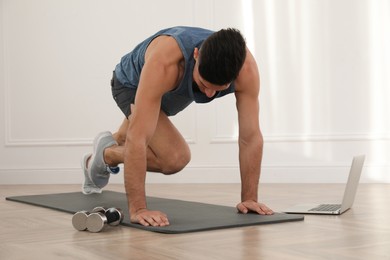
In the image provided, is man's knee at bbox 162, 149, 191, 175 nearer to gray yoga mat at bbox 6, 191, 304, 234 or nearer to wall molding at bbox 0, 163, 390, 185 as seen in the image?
gray yoga mat at bbox 6, 191, 304, 234

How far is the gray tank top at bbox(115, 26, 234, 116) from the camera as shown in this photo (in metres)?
2.61

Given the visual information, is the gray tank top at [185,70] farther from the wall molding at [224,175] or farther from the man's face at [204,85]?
the wall molding at [224,175]

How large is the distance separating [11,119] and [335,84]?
247 centimetres

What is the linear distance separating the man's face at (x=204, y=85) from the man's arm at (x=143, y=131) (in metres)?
0.12

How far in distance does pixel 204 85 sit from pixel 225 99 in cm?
287

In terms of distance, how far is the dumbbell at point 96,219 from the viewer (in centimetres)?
246

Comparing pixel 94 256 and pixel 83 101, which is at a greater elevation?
pixel 83 101

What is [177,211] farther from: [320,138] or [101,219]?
[320,138]

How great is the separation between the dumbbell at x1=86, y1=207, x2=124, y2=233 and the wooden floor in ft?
0.09

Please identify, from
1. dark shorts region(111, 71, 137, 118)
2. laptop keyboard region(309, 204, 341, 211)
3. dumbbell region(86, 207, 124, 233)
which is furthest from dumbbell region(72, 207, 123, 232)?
laptop keyboard region(309, 204, 341, 211)

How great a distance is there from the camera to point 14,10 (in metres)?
5.54

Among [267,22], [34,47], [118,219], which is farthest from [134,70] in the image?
[34,47]

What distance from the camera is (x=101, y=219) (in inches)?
96.5

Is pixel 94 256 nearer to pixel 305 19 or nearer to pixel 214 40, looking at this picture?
pixel 214 40
